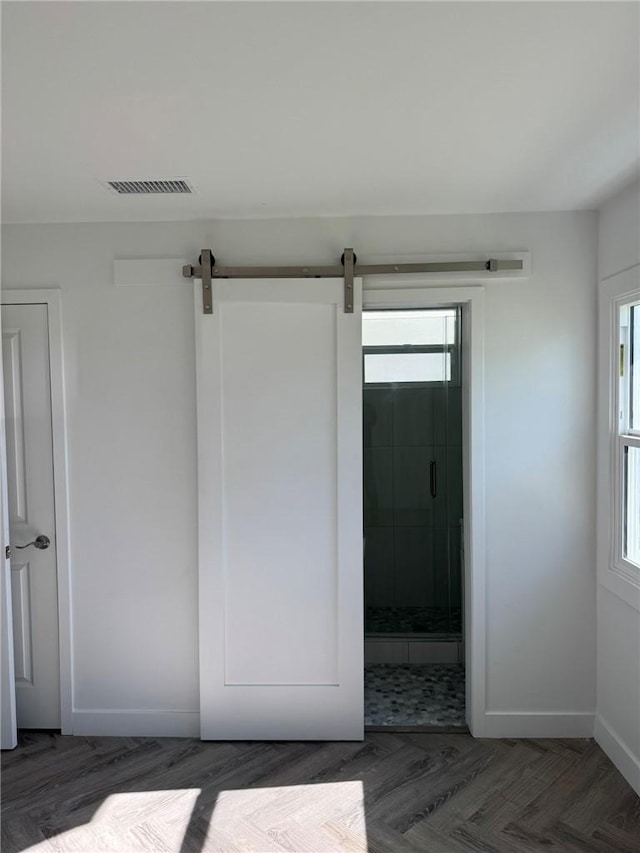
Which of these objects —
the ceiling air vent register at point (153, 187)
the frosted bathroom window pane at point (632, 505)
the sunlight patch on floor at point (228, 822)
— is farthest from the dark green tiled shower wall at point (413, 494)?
the ceiling air vent register at point (153, 187)

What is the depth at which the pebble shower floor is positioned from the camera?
3094 mm

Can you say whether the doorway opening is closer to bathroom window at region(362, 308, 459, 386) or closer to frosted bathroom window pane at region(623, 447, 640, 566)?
bathroom window at region(362, 308, 459, 386)

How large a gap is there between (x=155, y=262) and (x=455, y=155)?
145 cm

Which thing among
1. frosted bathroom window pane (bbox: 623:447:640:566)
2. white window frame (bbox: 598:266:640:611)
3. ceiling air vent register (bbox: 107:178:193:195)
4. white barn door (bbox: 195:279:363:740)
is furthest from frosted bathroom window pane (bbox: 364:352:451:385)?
ceiling air vent register (bbox: 107:178:193:195)

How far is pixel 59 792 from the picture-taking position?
→ 2.53 m

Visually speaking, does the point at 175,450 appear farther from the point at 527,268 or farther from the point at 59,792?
the point at 527,268

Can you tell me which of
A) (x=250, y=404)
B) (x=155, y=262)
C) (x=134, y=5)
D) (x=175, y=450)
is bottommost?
(x=175, y=450)

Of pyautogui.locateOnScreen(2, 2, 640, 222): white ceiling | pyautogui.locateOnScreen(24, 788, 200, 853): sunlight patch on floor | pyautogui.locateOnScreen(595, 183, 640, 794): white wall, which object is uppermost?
pyautogui.locateOnScreen(2, 2, 640, 222): white ceiling

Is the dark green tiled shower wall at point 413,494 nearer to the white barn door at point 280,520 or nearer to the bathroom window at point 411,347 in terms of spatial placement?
the bathroom window at point 411,347

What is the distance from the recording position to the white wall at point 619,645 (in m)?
2.47

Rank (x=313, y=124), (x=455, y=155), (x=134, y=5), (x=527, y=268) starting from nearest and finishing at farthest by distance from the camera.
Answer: (x=134, y=5), (x=313, y=124), (x=455, y=155), (x=527, y=268)

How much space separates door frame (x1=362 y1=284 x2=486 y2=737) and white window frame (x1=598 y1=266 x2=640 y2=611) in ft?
1.75

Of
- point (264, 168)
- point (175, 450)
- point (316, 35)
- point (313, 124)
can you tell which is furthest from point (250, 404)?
point (316, 35)

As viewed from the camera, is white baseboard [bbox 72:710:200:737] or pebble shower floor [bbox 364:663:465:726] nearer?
white baseboard [bbox 72:710:200:737]
